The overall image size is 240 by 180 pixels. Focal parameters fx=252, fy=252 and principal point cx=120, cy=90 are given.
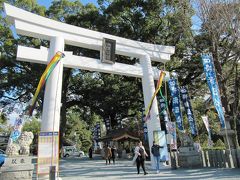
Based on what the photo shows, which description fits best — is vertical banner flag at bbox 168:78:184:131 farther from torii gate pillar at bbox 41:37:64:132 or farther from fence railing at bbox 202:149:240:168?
torii gate pillar at bbox 41:37:64:132

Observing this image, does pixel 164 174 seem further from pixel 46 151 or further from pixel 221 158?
pixel 46 151

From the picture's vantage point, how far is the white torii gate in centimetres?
1091

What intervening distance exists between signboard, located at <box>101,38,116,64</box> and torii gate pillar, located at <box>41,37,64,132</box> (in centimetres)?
248

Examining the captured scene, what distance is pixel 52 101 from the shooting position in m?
10.8

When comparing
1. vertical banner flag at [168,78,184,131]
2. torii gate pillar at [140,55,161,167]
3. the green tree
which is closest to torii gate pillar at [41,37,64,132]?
torii gate pillar at [140,55,161,167]

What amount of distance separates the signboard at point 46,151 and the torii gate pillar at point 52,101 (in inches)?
32.2

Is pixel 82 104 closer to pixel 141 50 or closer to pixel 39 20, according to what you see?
pixel 141 50

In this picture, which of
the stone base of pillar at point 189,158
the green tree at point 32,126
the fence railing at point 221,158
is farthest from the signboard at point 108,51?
the green tree at point 32,126

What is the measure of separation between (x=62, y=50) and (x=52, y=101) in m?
2.63

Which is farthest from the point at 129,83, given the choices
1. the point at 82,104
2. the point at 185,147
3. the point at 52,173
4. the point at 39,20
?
the point at 52,173

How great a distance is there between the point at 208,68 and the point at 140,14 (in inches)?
428

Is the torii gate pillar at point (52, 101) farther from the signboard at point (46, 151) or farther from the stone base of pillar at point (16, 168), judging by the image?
the stone base of pillar at point (16, 168)

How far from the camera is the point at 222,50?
646 inches

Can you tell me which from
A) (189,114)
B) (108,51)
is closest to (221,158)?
(189,114)
